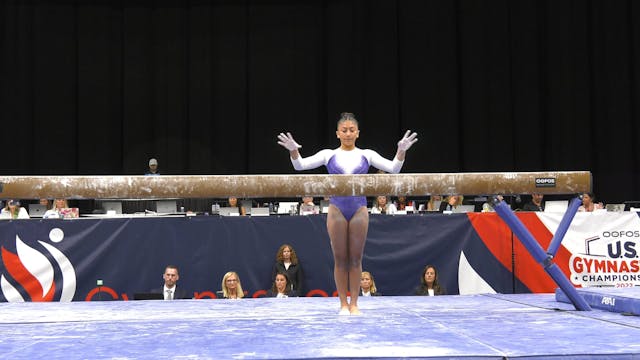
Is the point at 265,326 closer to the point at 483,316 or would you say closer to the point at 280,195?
the point at 280,195

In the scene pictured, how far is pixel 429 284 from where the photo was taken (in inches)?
276

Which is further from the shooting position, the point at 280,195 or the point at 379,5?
the point at 379,5

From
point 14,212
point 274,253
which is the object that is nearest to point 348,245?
point 274,253

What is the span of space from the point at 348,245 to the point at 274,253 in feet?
11.1

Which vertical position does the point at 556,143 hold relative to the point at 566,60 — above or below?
below

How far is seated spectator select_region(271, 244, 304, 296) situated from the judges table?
0.10 meters

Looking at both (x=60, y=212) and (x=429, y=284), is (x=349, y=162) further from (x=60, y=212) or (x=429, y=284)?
(x=60, y=212)

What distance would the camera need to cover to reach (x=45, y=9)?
12688 mm

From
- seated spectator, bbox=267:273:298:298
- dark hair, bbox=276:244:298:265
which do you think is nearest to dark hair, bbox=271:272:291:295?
seated spectator, bbox=267:273:298:298

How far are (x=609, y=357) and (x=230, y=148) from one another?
36.5 feet

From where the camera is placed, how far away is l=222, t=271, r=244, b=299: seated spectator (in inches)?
263

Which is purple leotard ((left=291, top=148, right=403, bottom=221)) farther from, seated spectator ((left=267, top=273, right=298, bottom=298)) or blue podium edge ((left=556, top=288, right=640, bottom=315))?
seated spectator ((left=267, top=273, right=298, bottom=298))

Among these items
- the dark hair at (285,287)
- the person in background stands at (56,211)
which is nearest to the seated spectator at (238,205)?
the dark hair at (285,287)

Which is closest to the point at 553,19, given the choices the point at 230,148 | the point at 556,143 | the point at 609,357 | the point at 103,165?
the point at 556,143
